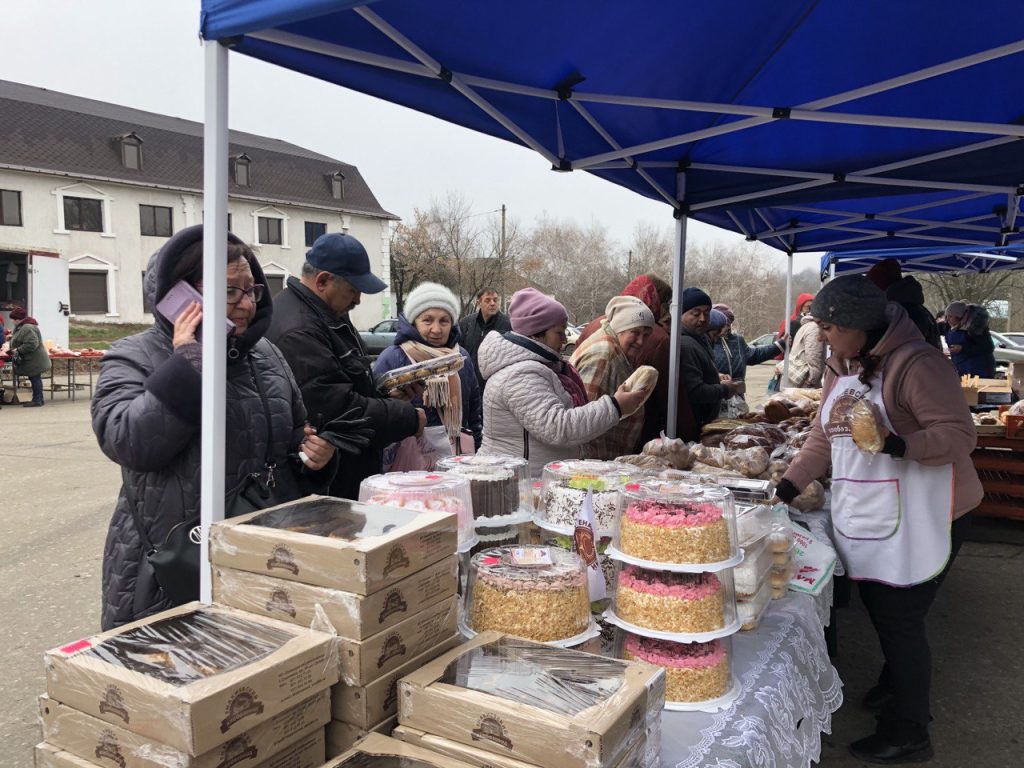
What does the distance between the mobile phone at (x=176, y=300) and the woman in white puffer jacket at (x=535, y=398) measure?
4.34ft

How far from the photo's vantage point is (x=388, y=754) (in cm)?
118

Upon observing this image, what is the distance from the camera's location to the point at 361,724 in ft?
4.17

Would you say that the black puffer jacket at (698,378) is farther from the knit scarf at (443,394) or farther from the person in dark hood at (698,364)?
the knit scarf at (443,394)

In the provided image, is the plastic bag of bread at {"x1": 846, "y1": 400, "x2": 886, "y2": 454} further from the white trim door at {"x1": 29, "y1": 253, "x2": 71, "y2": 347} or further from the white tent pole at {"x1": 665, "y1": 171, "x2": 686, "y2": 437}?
the white trim door at {"x1": 29, "y1": 253, "x2": 71, "y2": 347}

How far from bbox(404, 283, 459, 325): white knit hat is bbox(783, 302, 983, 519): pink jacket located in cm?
197

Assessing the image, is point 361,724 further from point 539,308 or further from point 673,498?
point 539,308

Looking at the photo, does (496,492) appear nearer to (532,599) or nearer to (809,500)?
(532,599)

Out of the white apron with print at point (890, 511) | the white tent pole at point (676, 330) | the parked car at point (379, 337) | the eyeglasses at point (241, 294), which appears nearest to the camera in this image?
the eyeglasses at point (241, 294)

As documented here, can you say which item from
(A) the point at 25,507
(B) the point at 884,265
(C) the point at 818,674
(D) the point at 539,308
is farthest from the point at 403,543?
(A) the point at 25,507

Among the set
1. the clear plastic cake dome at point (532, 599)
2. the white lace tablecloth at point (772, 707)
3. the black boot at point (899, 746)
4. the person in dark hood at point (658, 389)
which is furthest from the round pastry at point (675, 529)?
the person in dark hood at point (658, 389)

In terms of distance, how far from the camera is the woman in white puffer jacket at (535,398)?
2.83 m

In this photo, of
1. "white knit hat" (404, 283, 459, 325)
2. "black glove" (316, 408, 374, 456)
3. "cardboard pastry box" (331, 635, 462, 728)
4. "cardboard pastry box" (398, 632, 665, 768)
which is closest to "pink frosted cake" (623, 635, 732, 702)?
"cardboard pastry box" (398, 632, 665, 768)

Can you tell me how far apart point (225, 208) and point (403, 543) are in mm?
904

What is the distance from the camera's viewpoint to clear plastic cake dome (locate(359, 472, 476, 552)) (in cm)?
174
